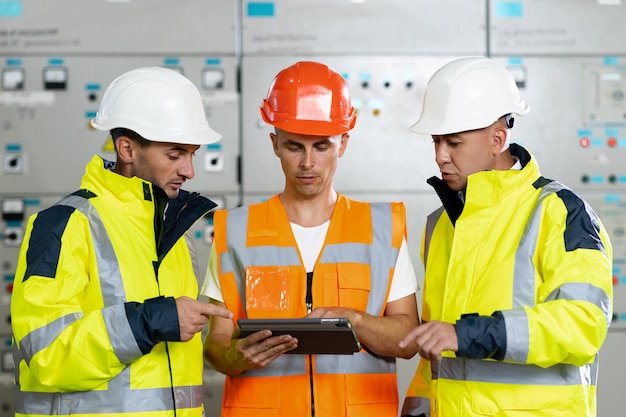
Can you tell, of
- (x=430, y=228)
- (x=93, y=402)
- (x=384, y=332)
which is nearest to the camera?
(x=93, y=402)

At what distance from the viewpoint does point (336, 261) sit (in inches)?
88.0

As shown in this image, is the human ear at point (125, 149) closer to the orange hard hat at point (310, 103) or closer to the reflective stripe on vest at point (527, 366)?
the orange hard hat at point (310, 103)

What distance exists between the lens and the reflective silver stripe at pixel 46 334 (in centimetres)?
187

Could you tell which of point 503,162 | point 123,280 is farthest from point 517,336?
point 123,280

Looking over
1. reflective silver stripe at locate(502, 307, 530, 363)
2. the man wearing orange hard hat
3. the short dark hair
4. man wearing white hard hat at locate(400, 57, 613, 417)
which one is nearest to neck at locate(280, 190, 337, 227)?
the man wearing orange hard hat

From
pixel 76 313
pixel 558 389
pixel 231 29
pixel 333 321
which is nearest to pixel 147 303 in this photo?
pixel 76 313

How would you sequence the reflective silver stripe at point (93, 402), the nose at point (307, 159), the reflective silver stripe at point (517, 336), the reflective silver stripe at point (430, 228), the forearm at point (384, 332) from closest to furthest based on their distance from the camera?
the reflective silver stripe at point (517, 336) → the reflective silver stripe at point (93, 402) → the forearm at point (384, 332) → the nose at point (307, 159) → the reflective silver stripe at point (430, 228)

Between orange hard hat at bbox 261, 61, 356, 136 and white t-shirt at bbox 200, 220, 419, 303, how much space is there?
28 cm

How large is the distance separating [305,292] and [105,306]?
522mm

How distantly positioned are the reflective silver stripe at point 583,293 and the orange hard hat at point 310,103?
74 centimetres

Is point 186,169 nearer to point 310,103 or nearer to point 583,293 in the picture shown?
point 310,103

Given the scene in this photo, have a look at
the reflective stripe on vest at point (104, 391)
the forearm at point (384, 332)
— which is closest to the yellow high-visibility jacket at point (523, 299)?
the forearm at point (384, 332)

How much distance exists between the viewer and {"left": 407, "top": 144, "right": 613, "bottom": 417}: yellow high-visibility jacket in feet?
6.04

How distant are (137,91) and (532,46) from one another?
243 centimetres
